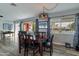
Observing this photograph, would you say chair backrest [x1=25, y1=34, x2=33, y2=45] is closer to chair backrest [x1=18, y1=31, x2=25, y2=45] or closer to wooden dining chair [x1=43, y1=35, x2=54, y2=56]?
chair backrest [x1=18, y1=31, x2=25, y2=45]

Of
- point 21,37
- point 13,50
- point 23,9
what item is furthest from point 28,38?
point 23,9

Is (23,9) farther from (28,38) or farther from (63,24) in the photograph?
(63,24)

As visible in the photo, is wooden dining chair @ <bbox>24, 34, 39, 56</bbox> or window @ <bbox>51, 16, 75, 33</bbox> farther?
wooden dining chair @ <bbox>24, 34, 39, 56</bbox>

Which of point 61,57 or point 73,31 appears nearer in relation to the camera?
point 73,31

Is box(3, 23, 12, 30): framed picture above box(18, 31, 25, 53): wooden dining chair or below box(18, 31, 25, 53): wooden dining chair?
above

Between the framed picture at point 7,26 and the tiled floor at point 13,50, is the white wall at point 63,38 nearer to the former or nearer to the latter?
the tiled floor at point 13,50

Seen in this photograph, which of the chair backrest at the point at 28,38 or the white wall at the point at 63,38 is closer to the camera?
the white wall at the point at 63,38

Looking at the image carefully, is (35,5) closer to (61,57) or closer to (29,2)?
(29,2)

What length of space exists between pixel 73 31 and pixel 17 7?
1.17 meters

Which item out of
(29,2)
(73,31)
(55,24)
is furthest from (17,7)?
(73,31)

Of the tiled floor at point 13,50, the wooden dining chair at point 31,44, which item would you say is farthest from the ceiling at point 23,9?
the tiled floor at point 13,50

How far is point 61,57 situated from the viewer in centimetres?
223

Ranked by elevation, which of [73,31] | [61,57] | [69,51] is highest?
[73,31]

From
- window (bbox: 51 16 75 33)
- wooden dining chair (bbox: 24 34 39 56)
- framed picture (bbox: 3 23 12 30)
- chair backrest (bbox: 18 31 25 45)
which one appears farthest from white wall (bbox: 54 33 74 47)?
framed picture (bbox: 3 23 12 30)
